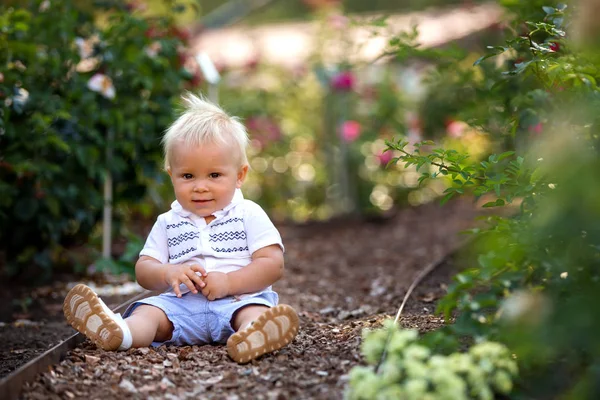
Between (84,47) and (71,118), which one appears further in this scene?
(84,47)

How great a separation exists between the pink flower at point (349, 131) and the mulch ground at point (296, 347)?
2.08m

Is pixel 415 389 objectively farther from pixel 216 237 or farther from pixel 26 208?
pixel 26 208

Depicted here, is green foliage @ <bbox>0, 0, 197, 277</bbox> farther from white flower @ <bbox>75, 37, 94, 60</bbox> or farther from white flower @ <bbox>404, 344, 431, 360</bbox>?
→ white flower @ <bbox>404, 344, 431, 360</bbox>

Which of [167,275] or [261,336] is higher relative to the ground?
[167,275]

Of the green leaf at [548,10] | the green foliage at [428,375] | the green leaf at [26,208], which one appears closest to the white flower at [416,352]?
the green foliage at [428,375]

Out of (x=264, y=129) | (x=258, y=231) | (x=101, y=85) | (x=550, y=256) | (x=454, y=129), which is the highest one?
(x=101, y=85)

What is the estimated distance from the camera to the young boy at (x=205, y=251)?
2.89 m

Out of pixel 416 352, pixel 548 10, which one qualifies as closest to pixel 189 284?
pixel 416 352

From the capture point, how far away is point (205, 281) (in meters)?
2.87

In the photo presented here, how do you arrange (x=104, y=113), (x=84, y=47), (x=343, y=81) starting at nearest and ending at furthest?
(x=104, y=113) < (x=84, y=47) < (x=343, y=81)

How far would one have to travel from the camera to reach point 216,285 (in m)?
2.86

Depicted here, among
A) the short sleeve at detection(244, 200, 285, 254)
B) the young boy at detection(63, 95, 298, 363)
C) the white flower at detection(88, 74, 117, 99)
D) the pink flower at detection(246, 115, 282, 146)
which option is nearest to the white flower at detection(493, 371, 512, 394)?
the young boy at detection(63, 95, 298, 363)

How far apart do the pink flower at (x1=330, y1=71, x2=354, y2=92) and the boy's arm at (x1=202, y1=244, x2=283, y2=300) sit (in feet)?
16.9

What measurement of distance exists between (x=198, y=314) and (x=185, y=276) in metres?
0.19
